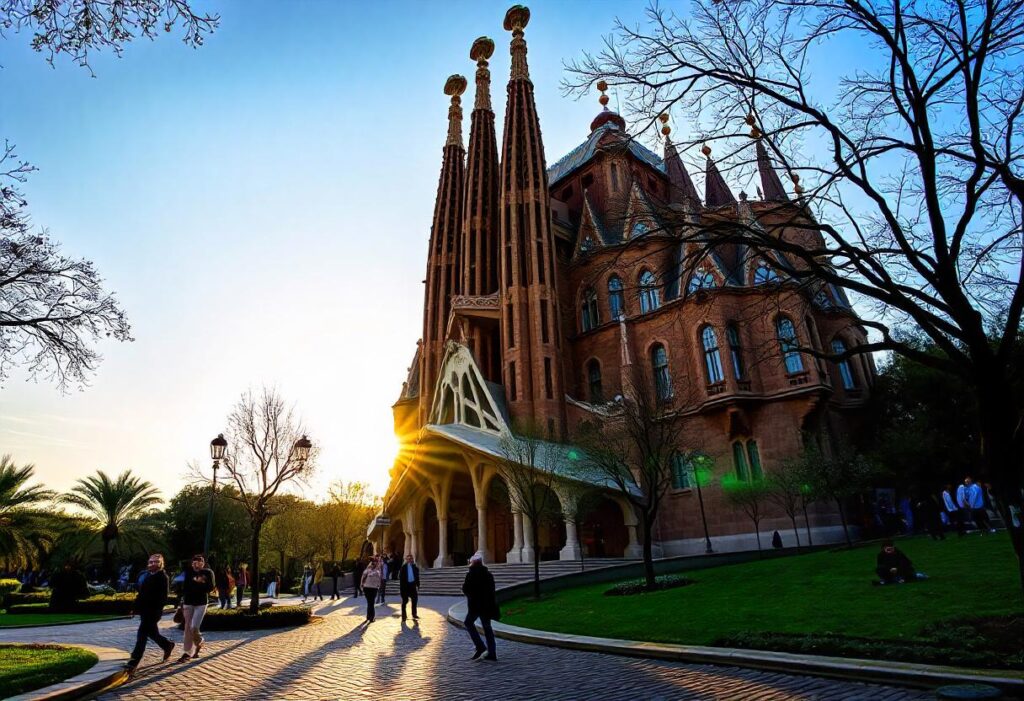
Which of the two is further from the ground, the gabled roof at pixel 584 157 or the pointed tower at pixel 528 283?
the gabled roof at pixel 584 157

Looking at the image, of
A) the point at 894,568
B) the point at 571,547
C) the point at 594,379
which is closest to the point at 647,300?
the point at 594,379

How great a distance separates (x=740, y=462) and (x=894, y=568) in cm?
1799

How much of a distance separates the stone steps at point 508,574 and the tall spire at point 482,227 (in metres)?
13.9

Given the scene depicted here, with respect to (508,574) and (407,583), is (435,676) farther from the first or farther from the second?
(508,574)

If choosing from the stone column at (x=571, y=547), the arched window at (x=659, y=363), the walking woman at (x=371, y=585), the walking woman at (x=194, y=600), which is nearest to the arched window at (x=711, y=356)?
the arched window at (x=659, y=363)

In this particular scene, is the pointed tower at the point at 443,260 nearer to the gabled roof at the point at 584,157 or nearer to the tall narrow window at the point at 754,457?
the gabled roof at the point at 584,157

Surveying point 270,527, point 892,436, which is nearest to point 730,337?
point 892,436

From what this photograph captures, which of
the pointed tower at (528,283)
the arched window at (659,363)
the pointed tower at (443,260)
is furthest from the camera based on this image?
the pointed tower at (443,260)

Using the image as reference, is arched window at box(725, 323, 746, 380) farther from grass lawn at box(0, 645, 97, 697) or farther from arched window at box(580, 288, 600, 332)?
grass lawn at box(0, 645, 97, 697)

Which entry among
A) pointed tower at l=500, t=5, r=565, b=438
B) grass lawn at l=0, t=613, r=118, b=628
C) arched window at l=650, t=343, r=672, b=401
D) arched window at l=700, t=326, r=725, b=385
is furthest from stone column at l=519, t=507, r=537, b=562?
grass lawn at l=0, t=613, r=118, b=628

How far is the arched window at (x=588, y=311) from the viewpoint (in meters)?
37.2

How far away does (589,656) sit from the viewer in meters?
8.34

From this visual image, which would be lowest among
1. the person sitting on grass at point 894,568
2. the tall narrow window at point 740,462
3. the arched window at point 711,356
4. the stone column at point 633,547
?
the person sitting on grass at point 894,568

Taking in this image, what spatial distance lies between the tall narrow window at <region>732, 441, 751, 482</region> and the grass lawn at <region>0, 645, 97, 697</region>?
25776 millimetres
